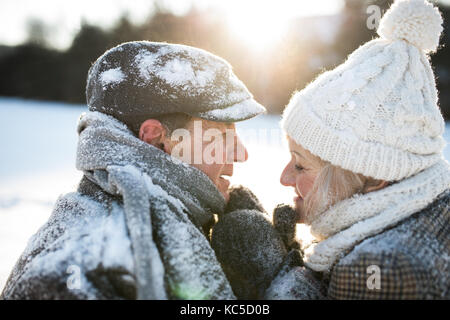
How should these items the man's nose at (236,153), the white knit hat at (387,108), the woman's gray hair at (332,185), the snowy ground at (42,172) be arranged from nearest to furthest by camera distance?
the white knit hat at (387,108) < the woman's gray hair at (332,185) < the man's nose at (236,153) < the snowy ground at (42,172)

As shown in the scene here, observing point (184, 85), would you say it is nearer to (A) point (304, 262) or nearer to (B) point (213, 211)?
(B) point (213, 211)

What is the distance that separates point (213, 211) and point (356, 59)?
37.4 inches

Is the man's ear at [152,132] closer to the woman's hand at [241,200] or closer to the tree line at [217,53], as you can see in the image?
the woman's hand at [241,200]

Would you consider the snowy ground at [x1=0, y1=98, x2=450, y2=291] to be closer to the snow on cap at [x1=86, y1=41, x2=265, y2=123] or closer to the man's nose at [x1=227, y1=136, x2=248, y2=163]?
the snow on cap at [x1=86, y1=41, x2=265, y2=123]

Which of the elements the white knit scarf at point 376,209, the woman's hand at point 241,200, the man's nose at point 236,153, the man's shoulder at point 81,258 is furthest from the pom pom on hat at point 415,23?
the man's shoulder at point 81,258

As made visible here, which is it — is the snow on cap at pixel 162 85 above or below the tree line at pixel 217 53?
below

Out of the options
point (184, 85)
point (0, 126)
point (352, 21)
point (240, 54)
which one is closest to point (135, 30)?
point (240, 54)

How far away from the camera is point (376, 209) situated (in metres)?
1.56

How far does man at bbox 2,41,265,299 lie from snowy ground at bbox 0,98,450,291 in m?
0.51

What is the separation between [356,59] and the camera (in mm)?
A: 1754

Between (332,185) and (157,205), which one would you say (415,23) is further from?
(157,205)

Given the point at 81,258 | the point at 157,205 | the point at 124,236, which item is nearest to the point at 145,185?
the point at 157,205

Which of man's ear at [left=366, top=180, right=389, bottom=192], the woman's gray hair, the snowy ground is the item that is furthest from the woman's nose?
the snowy ground

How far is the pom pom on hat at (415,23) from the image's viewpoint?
5.34 feet
